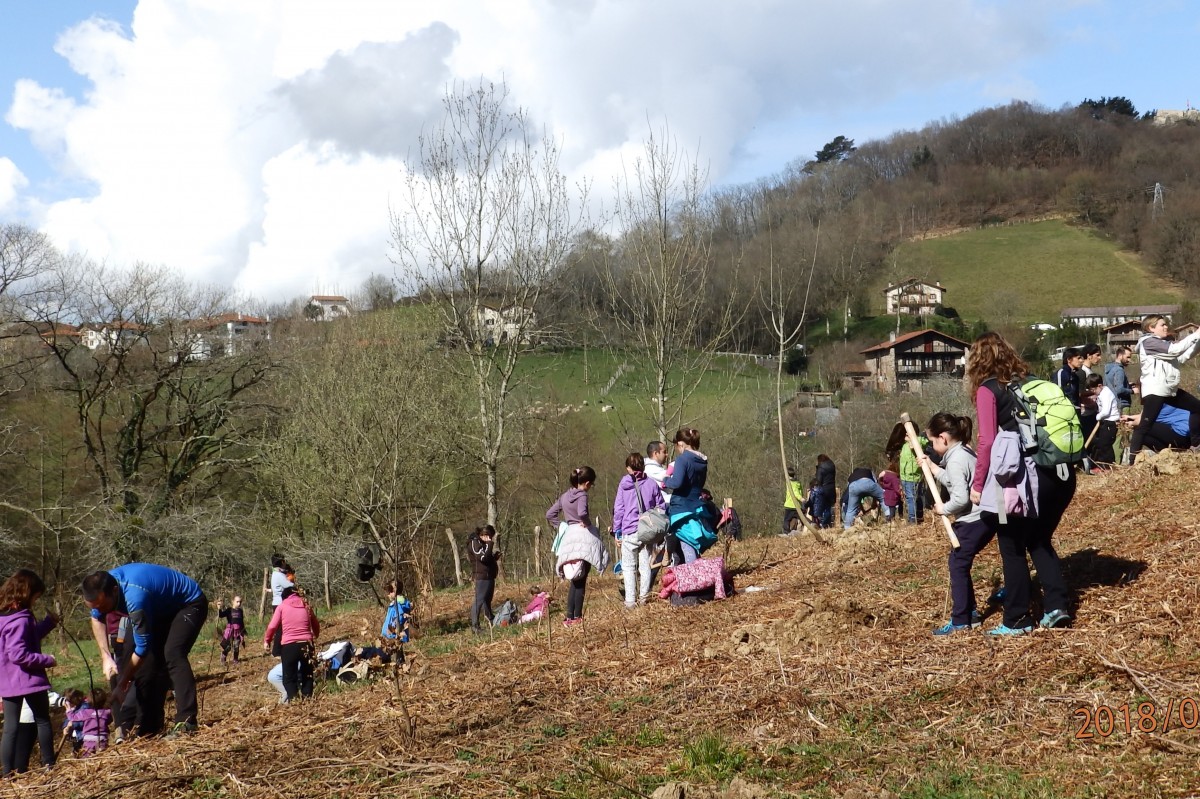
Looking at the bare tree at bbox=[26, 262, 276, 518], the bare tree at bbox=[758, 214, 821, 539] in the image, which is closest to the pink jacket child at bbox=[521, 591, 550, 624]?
the bare tree at bbox=[758, 214, 821, 539]

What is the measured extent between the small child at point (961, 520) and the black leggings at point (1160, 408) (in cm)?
483

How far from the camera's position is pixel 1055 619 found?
20.0ft

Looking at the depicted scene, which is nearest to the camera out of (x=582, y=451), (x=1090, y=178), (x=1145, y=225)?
(x=582, y=451)

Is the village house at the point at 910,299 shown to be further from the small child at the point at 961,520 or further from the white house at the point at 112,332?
the small child at the point at 961,520

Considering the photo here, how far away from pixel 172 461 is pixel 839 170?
262 feet

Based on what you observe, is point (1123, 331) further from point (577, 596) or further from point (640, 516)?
point (577, 596)

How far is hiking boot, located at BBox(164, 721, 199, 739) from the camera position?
6758mm

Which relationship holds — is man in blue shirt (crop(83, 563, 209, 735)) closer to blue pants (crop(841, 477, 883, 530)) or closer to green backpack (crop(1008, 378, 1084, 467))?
green backpack (crop(1008, 378, 1084, 467))

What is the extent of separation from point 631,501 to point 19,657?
18.2ft

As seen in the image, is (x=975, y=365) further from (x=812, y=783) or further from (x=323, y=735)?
(x=323, y=735)

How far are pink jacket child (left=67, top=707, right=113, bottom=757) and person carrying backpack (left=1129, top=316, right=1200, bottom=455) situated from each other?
10648 mm

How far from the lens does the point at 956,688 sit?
17.5 feet

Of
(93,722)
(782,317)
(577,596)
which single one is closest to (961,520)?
(577,596)

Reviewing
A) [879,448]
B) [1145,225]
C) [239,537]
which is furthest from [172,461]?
[1145,225]
